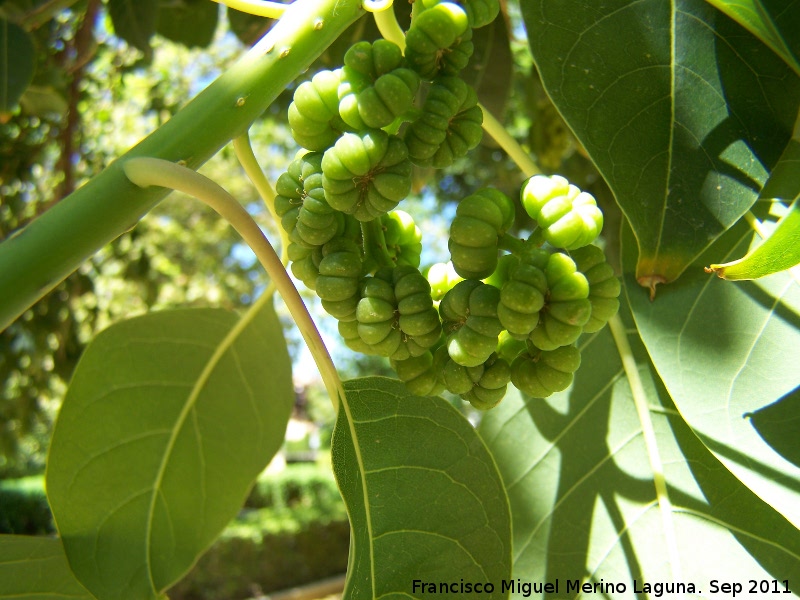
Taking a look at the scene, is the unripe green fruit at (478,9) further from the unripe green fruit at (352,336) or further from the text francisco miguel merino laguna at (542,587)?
the text francisco miguel merino laguna at (542,587)

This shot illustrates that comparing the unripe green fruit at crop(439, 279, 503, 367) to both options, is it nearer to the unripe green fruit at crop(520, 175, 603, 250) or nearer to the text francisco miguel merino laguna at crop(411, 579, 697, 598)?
the unripe green fruit at crop(520, 175, 603, 250)

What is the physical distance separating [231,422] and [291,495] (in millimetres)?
13999

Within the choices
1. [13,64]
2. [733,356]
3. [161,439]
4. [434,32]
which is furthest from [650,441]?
[13,64]

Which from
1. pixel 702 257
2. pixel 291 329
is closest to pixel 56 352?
pixel 702 257

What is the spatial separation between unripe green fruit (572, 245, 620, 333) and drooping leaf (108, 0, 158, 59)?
193 centimetres

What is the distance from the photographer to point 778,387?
2.94 feet

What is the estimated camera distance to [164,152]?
720mm

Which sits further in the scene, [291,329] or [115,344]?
[291,329]

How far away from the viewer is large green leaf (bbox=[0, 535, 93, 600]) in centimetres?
105

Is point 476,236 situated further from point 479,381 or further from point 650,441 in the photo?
point 650,441

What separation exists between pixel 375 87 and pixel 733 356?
57 centimetres

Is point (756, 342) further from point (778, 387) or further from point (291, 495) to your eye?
point (291, 495)

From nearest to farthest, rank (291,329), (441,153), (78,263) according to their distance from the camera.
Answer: (78,263), (441,153), (291,329)

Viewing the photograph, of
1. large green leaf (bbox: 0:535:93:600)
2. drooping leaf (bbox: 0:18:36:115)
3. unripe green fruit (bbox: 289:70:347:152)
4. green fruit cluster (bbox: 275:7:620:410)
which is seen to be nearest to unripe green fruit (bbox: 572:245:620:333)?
green fruit cluster (bbox: 275:7:620:410)
